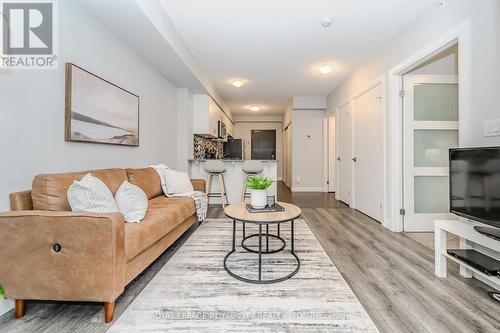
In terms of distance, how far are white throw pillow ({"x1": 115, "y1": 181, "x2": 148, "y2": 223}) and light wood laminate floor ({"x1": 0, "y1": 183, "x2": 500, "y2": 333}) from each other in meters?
0.49

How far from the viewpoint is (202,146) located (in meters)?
5.74

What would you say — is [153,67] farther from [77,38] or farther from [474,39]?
[474,39]

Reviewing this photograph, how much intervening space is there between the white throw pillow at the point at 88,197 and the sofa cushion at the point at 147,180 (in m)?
0.93

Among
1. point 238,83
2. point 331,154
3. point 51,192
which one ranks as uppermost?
point 238,83

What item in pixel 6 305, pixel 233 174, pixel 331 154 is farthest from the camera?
pixel 331 154

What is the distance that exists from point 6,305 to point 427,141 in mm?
4368

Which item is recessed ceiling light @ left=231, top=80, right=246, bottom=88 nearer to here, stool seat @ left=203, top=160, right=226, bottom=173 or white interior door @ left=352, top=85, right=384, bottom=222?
stool seat @ left=203, top=160, right=226, bottom=173

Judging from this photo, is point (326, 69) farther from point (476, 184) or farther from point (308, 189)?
point (308, 189)

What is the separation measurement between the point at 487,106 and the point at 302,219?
251cm

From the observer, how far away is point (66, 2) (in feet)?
6.66

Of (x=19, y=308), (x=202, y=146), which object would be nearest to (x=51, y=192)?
(x=19, y=308)

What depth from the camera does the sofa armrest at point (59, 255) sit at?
1.35 m

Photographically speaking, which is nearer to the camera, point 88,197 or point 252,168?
point 88,197

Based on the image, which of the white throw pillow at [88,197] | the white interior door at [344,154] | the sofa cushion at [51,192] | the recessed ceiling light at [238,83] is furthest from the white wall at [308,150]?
the sofa cushion at [51,192]
